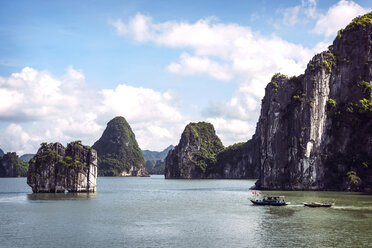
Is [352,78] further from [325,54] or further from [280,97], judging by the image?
[280,97]

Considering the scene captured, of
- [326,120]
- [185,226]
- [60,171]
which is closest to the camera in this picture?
[185,226]

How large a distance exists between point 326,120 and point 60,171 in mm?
70816

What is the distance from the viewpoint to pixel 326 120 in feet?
367

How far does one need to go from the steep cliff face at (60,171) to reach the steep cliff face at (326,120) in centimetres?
5037

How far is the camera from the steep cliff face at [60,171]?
309 ft

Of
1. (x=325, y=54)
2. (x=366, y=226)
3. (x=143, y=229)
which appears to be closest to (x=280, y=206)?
(x=366, y=226)

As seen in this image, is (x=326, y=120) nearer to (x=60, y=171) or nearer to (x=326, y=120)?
(x=326, y=120)

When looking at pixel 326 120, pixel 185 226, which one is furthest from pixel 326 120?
pixel 185 226

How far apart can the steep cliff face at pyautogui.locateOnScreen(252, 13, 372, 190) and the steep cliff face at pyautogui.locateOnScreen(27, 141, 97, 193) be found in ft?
165

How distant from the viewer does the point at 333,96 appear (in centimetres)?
11331

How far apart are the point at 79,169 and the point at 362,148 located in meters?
71.0

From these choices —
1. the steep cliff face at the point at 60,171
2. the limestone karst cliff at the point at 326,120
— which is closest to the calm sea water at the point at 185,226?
the steep cliff face at the point at 60,171

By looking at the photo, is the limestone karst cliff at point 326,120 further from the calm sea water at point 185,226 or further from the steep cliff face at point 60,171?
the steep cliff face at point 60,171

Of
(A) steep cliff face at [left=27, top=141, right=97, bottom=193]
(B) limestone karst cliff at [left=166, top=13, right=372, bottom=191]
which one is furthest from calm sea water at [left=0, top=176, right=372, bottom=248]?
(B) limestone karst cliff at [left=166, top=13, right=372, bottom=191]
